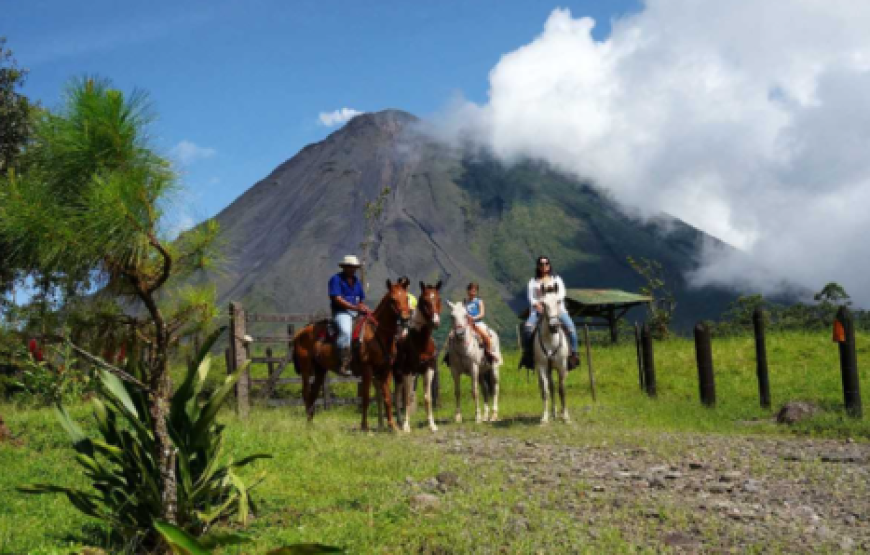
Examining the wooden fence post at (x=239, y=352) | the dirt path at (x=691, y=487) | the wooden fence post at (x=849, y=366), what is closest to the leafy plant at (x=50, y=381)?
the wooden fence post at (x=239, y=352)

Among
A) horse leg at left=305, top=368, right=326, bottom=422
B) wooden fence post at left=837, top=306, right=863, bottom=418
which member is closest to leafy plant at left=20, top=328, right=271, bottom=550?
horse leg at left=305, top=368, right=326, bottom=422

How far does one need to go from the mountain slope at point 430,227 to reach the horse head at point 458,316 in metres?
84.7

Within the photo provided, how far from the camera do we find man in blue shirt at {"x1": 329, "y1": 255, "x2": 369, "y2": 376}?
11.6 metres

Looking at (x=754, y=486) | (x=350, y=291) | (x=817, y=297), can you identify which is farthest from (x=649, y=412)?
(x=817, y=297)

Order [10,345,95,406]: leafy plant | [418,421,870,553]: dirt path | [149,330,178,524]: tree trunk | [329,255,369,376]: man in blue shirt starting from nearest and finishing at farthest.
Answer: [149,330,178,524]: tree trunk
[418,421,870,553]: dirt path
[329,255,369,376]: man in blue shirt
[10,345,95,406]: leafy plant

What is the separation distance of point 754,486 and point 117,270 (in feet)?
18.6

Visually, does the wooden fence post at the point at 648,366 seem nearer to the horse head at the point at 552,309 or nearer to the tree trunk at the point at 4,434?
the horse head at the point at 552,309

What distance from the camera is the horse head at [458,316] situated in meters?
13.0

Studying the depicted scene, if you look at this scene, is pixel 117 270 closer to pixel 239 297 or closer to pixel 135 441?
pixel 135 441

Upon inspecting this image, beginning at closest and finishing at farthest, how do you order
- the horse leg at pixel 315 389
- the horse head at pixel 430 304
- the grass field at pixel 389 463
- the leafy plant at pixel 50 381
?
the grass field at pixel 389 463 < the horse head at pixel 430 304 < the horse leg at pixel 315 389 < the leafy plant at pixel 50 381

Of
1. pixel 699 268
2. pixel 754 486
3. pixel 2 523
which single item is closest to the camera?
pixel 2 523

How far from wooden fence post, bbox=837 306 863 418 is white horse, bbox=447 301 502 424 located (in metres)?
5.51

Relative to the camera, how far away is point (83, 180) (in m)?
5.28

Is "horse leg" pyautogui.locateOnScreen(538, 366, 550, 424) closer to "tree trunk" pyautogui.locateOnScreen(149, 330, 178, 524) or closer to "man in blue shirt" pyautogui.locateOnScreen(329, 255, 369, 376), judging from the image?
"man in blue shirt" pyautogui.locateOnScreen(329, 255, 369, 376)
